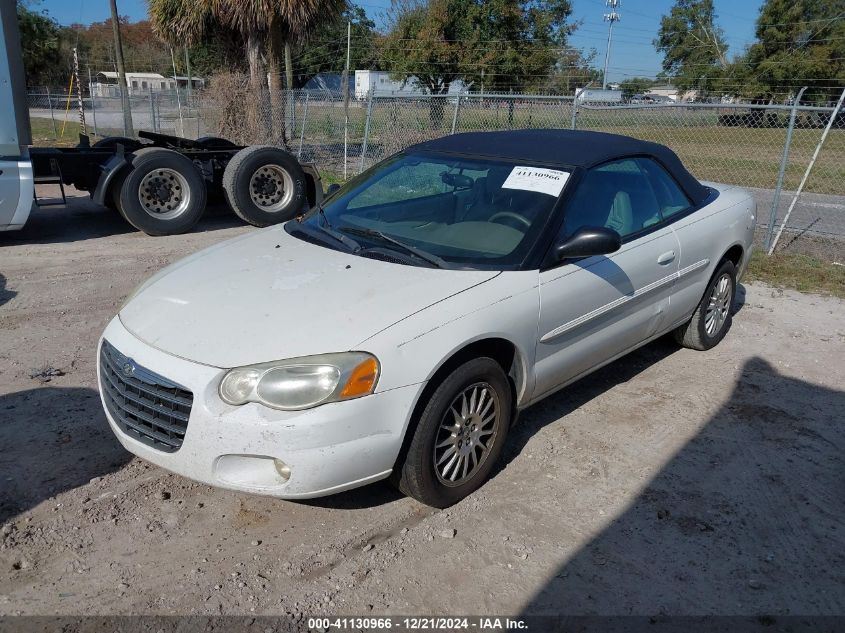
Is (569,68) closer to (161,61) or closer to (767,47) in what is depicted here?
(767,47)

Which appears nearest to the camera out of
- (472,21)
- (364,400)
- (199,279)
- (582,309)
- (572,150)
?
(364,400)

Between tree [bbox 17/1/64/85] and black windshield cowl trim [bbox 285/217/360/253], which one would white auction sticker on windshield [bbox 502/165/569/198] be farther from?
tree [bbox 17/1/64/85]

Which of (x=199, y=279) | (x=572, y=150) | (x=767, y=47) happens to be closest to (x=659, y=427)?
(x=572, y=150)

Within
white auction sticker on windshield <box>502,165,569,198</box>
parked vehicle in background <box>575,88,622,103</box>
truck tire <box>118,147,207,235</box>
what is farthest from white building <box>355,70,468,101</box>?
white auction sticker on windshield <box>502,165,569,198</box>

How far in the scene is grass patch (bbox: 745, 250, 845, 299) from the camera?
24.2ft

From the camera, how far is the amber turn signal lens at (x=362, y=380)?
113 inches

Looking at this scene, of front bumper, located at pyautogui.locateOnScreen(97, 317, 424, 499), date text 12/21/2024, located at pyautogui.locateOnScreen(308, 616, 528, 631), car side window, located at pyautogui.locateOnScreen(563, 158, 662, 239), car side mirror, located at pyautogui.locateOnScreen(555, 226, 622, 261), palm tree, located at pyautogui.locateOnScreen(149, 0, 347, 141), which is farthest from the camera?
palm tree, located at pyautogui.locateOnScreen(149, 0, 347, 141)

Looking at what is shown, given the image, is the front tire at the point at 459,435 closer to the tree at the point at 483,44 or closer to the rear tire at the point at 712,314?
the rear tire at the point at 712,314

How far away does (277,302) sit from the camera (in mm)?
3248

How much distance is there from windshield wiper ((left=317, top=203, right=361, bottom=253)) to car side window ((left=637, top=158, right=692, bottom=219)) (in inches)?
79.0

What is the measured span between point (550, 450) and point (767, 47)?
1583 inches

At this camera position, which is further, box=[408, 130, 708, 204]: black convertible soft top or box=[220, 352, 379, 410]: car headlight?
box=[408, 130, 708, 204]: black convertible soft top

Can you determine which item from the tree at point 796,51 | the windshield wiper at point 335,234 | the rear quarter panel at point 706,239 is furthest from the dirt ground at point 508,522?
the tree at point 796,51

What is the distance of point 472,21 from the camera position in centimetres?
2681
